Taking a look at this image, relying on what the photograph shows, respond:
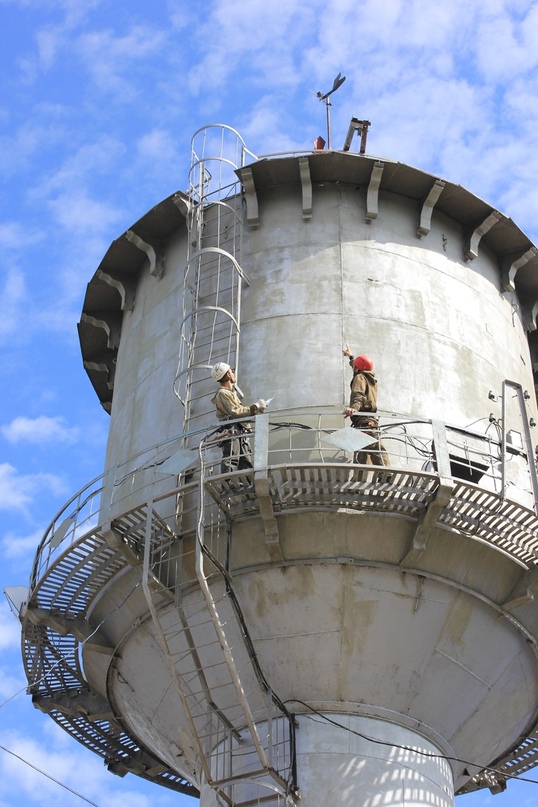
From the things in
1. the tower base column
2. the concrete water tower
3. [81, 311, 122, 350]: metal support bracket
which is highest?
[81, 311, 122, 350]: metal support bracket

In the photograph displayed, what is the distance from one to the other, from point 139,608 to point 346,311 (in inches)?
195

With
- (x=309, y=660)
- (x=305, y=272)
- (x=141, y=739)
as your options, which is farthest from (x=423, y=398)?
(x=141, y=739)

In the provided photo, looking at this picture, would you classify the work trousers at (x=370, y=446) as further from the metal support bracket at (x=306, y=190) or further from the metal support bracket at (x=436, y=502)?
the metal support bracket at (x=306, y=190)

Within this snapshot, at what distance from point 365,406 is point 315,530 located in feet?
5.76

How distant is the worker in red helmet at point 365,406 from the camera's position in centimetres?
1395

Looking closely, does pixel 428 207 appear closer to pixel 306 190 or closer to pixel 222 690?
pixel 306 190

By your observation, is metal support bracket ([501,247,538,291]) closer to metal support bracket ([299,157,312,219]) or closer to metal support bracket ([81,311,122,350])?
metal support bracket ([299,157,312,219])

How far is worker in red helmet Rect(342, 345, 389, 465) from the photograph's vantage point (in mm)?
13953

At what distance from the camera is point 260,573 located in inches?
555

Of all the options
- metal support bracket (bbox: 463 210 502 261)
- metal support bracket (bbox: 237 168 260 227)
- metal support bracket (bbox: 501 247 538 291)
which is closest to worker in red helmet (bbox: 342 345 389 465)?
metal support bracket (bbox: 237 168 260 227)

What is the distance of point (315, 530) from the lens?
45.7 ft

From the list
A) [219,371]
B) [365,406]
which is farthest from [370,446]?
[219,371]

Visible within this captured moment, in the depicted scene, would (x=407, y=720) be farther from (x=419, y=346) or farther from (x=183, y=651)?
(x=419, y=346)

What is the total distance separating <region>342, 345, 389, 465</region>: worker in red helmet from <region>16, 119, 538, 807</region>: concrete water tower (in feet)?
0.77
